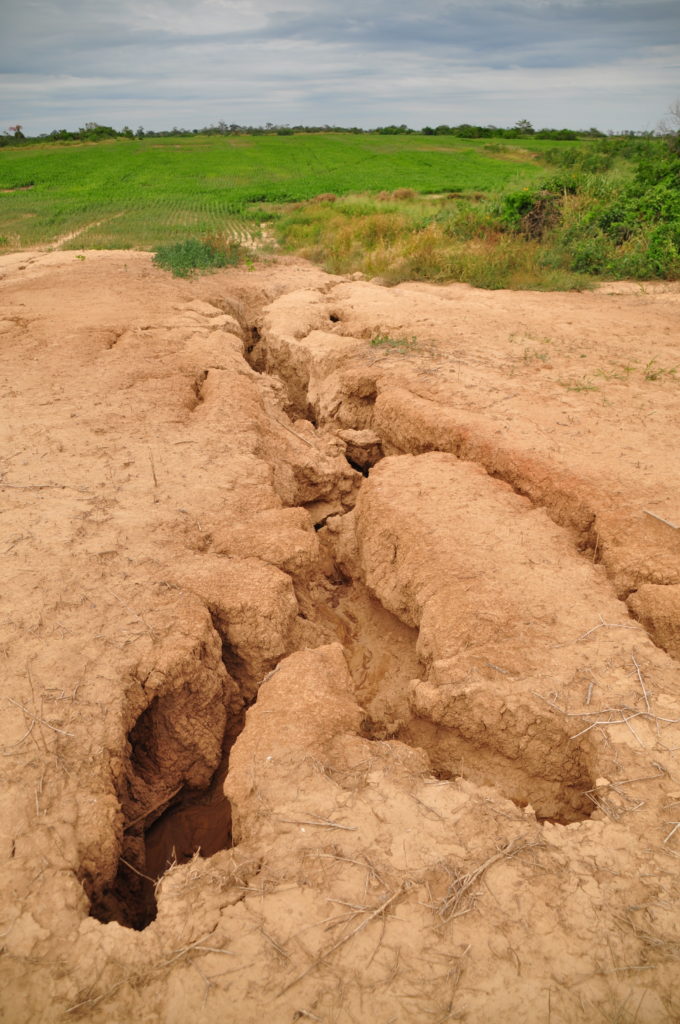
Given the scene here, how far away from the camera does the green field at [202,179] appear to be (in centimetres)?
1491

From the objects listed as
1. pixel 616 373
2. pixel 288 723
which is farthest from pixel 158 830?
pixel 616 373

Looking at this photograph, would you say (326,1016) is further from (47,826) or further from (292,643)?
(292,643)

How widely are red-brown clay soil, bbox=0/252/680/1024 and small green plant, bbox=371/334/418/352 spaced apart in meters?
0.55

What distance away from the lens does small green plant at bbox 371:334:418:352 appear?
6605 mm

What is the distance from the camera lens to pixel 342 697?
294 cm

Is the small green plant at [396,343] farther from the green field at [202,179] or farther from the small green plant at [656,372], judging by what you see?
the green field at [202,179]

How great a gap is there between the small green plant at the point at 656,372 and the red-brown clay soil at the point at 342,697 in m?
0.04

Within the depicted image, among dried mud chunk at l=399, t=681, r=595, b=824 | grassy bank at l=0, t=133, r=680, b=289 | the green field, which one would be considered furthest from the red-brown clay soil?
the green field

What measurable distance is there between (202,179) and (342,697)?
27.5m

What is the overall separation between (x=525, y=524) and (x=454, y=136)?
183 ft

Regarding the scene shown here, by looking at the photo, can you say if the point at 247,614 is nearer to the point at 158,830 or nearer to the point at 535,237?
the point at 158,830

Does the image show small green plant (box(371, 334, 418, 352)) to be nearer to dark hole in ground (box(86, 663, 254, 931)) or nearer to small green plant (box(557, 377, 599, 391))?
small green plant (box(557, 377, 599, 391))

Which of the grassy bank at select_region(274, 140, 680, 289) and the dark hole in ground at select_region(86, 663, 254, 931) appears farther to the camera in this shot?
the grassy bank at select_region(274, 140, 680, 289)

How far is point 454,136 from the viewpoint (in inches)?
1993
